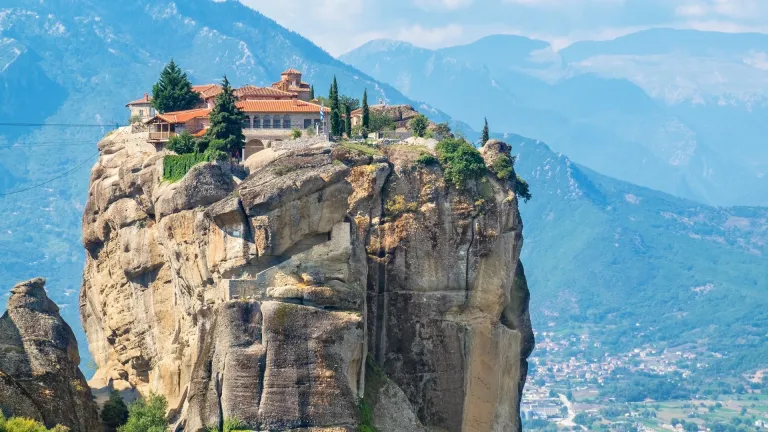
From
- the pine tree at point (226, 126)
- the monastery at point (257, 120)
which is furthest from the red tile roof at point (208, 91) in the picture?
the pine tree at point (226, 126)

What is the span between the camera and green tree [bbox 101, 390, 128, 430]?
238ft

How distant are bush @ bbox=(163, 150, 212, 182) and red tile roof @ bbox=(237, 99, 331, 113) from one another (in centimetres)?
429

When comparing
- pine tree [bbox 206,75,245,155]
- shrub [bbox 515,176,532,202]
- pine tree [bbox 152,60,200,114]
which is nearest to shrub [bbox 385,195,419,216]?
shrub [bbox 515,176,532,202]

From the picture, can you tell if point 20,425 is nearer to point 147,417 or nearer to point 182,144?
point 147,417

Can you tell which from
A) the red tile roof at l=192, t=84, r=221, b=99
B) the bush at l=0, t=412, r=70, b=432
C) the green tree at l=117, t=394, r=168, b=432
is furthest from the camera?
the red tile roof at l=192, t=84, r=221, b=99

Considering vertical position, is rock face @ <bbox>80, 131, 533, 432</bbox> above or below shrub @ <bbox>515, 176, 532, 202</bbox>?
below

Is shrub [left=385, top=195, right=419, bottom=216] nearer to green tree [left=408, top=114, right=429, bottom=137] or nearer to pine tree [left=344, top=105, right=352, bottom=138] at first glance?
pine tree [left=344, top=105, right=352, bottom=138]

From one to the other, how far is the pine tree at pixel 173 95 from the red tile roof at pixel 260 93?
3357mm

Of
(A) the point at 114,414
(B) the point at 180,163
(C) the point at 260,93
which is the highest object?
(C) the point at 260,93

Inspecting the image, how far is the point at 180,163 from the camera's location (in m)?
76.4

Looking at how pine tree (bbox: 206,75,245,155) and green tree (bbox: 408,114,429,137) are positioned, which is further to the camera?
green tree (bbox: 408,114,429,137)

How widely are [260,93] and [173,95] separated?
199 inches

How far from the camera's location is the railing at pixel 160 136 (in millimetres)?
80500

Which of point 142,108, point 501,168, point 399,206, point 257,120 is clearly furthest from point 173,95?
point 501,168
